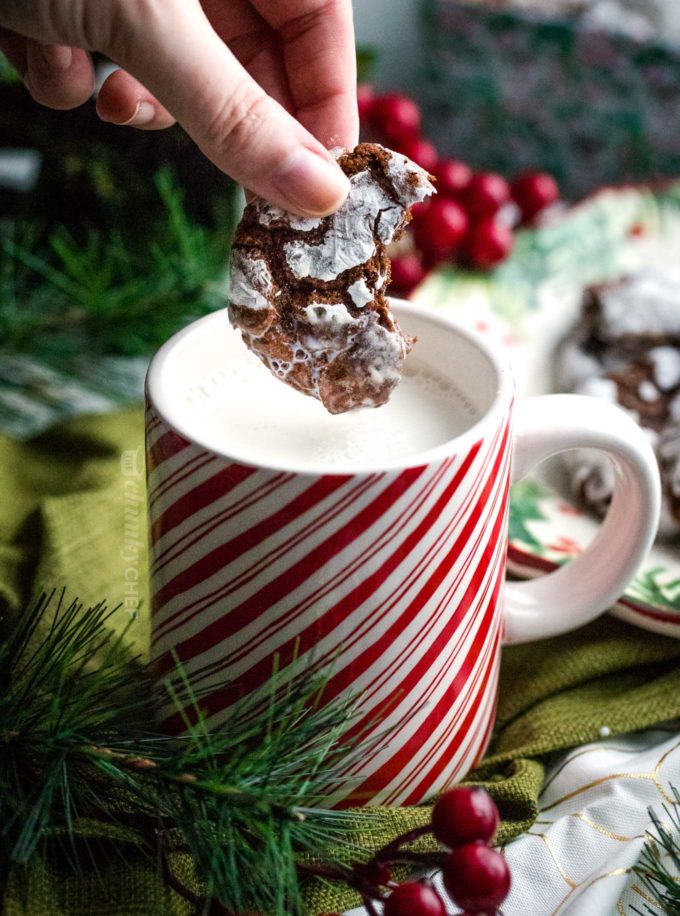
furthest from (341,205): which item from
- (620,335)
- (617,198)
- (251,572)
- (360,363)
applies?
(617,198)

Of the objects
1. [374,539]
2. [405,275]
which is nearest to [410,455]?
[374,539]

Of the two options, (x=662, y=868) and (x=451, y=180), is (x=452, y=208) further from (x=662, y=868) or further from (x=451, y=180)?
(x=662, y=868)

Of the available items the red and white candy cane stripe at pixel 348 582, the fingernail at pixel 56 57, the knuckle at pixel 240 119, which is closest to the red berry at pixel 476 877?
the red and white candy cane stripe at pixel 348 582

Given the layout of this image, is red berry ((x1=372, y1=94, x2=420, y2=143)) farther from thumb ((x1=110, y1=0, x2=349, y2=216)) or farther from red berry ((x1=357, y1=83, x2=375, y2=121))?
thumb ((x1=110, y1=0, x2=349, y2=216))

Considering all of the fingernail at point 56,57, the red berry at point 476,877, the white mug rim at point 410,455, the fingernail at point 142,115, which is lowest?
the red berry at point 476,877

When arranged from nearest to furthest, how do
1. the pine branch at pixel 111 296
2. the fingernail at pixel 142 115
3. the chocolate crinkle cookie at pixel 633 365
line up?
the fingernail at pixel 142 115
the chocolate crinkle cookie at pixel 633 365
the pine branch at pixel 111 296

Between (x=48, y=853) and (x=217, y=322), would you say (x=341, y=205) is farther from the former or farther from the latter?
(x=48, y=853)

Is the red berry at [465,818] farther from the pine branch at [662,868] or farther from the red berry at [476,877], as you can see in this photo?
the pine branch at [662,868]
